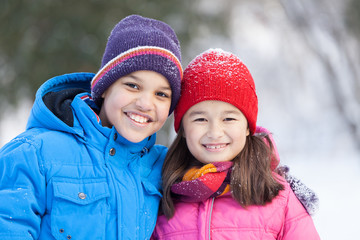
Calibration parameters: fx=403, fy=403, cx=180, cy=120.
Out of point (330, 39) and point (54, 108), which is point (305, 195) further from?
point (330, 39)

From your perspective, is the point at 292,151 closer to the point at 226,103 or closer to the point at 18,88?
the point at 18,88

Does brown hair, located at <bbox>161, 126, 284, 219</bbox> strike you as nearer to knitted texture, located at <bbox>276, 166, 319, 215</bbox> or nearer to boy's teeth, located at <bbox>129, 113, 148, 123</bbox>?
knitted texture, located at <bbox>276, 166, 319, 215</bbox>

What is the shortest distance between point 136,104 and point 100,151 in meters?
0.31

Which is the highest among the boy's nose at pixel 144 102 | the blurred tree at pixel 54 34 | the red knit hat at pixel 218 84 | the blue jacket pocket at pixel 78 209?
the blurred tree at pixel 54 34

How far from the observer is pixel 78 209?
190 centimetres

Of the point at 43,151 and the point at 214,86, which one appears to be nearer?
the point at 43,151

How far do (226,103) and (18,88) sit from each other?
14.8 ft

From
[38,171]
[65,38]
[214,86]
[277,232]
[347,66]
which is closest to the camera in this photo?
[38,171]

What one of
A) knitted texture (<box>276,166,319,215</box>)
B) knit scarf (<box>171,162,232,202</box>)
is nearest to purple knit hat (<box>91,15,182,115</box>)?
knit scarf (<box>171,162,232,202</box>)

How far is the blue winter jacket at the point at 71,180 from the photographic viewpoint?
5.96ft

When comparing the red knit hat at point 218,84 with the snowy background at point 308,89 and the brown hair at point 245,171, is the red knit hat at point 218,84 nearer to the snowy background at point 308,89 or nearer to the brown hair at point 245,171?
the brown hair at point 245,171

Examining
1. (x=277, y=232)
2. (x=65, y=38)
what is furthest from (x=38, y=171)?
(x=65, y=38)

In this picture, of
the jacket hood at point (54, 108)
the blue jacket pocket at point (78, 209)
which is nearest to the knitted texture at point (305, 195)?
the blue jacket pocket at point (78, 209)

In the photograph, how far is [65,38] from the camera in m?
5.62
